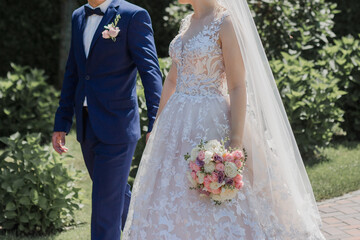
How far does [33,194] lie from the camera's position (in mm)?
4855

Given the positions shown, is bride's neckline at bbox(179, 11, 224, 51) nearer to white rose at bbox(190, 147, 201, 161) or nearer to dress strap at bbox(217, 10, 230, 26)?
dress strap at bbox(217, 10, 230, 26)

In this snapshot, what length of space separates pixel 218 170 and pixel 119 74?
3.46 feet

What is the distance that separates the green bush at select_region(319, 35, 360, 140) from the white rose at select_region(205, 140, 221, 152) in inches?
187

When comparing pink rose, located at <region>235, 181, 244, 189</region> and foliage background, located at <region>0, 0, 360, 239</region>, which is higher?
pink rose, located at <region>235, 181, 244, 189</region>

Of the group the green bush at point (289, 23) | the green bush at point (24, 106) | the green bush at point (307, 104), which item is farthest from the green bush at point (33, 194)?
the green bush at point (289, 23)

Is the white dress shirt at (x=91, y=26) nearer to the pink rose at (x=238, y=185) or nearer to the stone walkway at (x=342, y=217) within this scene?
the pink rose at (x=238, y=185)

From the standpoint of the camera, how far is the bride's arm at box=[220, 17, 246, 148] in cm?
316

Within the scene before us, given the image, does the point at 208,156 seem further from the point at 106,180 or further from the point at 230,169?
the point at 106,180

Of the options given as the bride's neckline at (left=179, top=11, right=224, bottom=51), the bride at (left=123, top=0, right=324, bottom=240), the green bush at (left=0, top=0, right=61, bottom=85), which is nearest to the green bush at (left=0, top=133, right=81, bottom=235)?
the bride at (left=123, top=0, right=324, bottom=240)

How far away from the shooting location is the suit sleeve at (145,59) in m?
3.64

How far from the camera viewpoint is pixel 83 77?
3787 mm

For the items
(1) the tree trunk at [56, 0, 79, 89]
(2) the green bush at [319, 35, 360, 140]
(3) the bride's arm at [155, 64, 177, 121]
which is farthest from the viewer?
(1) the tree trunk at [56, 0, 79, 89]

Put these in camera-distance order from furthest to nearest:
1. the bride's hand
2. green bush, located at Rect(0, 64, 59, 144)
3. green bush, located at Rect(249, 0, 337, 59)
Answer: green bush, located at Rect(249, 0, 337, 59), green bush, located at Rect(0, 64, 59, 144), the bride's hand

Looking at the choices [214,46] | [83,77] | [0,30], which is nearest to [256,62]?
[214,46]
